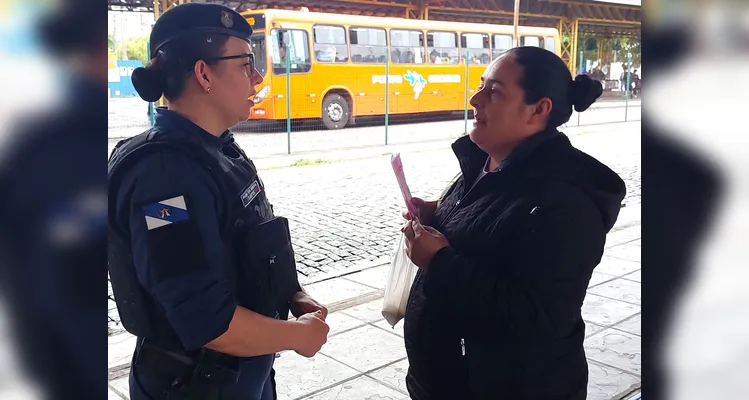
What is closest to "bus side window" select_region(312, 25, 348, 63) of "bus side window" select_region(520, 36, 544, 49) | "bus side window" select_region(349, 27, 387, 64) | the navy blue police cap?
"bus side window" select_region(349, 27, 387, 64)

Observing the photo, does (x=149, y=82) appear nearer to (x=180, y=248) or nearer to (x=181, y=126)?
(x=181, y=126)

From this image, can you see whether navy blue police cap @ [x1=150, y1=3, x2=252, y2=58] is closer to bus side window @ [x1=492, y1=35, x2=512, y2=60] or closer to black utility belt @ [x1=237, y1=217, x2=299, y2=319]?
black utility belt @ [x1=237, y1=217, x2=299, y2=319]

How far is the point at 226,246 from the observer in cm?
145

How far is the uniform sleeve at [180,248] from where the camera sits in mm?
1302

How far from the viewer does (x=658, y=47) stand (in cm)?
87

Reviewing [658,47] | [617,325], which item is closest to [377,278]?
[617,325]

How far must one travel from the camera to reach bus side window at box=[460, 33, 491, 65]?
1914cm

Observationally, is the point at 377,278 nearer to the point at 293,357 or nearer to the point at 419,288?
the point at 293,357

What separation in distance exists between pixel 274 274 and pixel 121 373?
7.42 ft

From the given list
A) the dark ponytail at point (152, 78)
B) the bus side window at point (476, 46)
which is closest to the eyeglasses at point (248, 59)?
the dark ponytail at point (152, 78)

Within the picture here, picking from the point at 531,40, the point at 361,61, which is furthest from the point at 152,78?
the point at 531,40

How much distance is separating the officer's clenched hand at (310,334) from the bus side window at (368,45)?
1573cm

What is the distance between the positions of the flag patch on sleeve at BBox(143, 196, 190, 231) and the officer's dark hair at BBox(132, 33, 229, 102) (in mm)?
353

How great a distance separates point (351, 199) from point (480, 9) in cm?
1252
